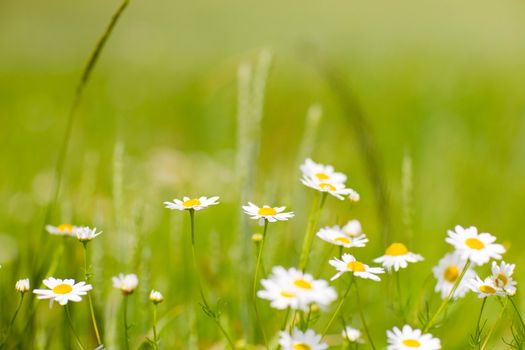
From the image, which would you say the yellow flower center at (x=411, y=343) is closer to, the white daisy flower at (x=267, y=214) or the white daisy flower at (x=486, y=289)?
the white daisy flower at (x=486, y=289)

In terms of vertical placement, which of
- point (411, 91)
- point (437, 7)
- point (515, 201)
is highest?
point (437, 7)

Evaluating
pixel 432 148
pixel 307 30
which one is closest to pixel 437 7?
pixel 307 30

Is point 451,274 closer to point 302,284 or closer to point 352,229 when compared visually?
point 352,229

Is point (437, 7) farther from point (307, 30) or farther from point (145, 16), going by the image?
point (145, 16)

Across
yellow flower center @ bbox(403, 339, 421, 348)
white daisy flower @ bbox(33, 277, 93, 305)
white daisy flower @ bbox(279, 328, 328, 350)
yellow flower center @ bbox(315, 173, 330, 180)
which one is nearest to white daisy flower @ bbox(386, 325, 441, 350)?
yellow flower center @ bbox(403, 339, 421, 348)

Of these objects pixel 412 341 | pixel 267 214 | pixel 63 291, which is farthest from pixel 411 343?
pixel 63 291

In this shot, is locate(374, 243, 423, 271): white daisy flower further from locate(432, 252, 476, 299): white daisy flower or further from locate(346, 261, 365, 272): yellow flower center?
locate(432, 252, 476, 299): white daisy flower
